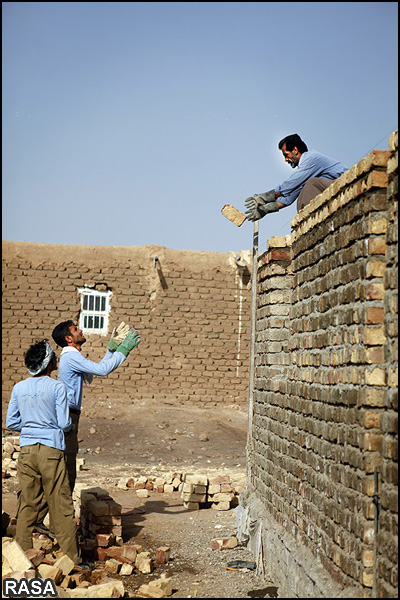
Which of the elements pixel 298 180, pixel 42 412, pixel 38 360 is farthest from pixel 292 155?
pixel 42 412

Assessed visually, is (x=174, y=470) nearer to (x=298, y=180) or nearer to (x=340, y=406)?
(x=298, y=180)

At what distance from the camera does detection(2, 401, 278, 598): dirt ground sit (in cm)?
473

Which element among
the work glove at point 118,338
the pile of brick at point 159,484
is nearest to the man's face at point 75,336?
the work glove at point 118,338

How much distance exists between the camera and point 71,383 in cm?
563

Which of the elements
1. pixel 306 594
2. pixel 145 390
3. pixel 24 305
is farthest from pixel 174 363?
pixel 306 594

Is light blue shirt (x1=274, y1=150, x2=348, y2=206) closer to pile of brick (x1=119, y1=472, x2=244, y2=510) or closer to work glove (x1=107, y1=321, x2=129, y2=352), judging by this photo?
work glove (x1=107, y1=321, x2=129, y2=352)

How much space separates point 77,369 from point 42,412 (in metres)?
0.78

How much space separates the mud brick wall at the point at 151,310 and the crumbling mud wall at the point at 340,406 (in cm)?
→ 882

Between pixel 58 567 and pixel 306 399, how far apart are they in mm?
2106

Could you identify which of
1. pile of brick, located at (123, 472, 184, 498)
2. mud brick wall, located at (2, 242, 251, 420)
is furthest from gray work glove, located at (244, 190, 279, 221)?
mud brick wall, located at (2, 242, 251, 420)

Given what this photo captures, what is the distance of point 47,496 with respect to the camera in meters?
4.79

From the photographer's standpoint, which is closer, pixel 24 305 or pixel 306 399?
pixel 306 399

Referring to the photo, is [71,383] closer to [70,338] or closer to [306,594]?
[70,338]

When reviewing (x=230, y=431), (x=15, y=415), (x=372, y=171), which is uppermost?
(x=372, y=171)
